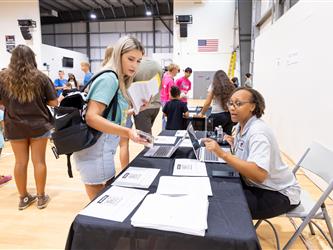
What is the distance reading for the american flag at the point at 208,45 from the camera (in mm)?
11625

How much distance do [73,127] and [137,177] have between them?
0.39 metres

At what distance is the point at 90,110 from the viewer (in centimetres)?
127

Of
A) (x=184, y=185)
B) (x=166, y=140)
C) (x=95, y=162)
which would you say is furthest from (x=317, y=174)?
(x=95, y=162)

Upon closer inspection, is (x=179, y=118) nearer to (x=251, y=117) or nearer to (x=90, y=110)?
(x=251, y=117)

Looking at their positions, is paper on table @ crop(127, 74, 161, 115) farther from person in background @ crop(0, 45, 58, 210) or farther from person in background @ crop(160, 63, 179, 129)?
person in background @ crop(160, 63, 179, 129)

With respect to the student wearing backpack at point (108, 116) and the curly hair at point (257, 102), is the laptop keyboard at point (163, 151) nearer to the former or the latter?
the student wearing backpack at point (108, 116)

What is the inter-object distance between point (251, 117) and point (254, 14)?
8612 mm

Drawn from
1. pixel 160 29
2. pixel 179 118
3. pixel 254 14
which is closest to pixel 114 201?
pixel 179 118

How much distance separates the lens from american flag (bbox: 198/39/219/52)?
11.6 m

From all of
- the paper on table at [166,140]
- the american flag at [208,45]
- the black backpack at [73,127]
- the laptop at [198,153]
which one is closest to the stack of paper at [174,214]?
the black backpack at [73,127]

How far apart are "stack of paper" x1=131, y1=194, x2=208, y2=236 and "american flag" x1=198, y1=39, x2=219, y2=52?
1132 centimetres

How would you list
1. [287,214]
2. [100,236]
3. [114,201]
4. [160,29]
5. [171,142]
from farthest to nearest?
[160,29] < [171,142] < [287,214] < [114,201] < [100,236]

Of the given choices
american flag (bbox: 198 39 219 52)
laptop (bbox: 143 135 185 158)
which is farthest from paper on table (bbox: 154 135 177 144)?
american flag (bbox: 198 39 219 52)

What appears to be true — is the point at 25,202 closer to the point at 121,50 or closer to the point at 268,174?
the point at 121,50
